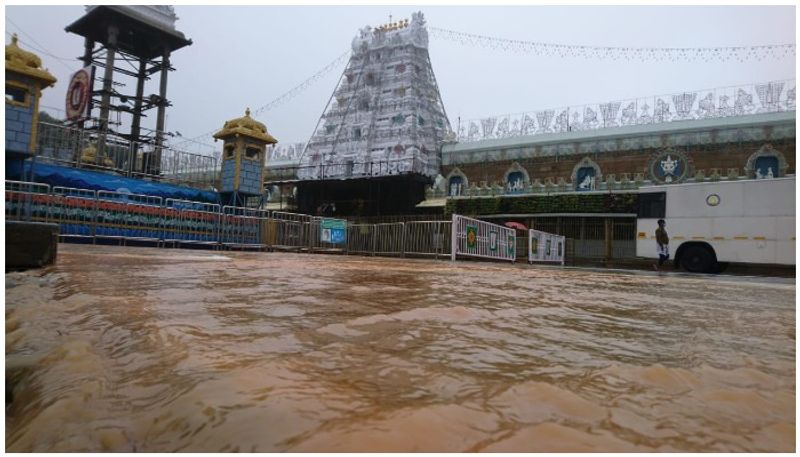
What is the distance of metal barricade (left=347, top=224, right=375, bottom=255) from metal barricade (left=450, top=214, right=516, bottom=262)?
3879 millimetres

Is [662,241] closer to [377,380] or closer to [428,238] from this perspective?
[428,238]

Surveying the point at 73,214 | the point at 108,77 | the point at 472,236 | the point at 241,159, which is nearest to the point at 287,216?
the point at 241,159

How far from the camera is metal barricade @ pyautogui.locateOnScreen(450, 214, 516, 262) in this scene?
1334 centimetres

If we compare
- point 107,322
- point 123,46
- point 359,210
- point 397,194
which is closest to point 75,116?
point 123,46

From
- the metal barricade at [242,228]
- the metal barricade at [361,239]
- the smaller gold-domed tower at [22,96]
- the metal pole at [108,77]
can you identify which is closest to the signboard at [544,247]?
the metal barricade at [361,239]

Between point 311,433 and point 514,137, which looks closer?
point 311,433

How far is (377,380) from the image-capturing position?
1.32m

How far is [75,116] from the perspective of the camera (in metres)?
24.8

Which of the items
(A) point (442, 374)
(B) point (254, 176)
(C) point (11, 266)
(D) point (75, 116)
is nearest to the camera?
(A) point (442, 374)

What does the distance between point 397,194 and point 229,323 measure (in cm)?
2348

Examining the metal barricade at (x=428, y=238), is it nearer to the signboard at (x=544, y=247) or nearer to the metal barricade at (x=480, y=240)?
the metal barricade at (x=480, y=240)

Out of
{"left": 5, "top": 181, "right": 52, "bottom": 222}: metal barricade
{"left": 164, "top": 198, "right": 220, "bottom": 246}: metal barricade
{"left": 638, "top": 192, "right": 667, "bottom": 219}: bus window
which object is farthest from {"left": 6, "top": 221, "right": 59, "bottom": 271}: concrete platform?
{"left": 638, "top": 192, "right": 667, "bottom": 219}: bus window

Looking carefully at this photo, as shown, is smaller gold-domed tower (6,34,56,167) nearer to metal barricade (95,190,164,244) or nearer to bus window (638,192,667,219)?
metal barricade (95,190,164,244)

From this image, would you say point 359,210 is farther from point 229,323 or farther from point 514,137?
point 229,323
